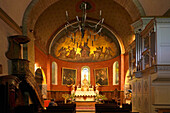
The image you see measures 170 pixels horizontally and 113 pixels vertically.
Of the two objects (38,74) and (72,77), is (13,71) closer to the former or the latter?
(38,74)

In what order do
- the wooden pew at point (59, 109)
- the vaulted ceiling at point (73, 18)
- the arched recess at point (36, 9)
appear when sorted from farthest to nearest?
1. the vaulted ceiling at point (73, 18)
2. the arched recess at point (36, 9)
3. the wooden pew at point (59, 109)

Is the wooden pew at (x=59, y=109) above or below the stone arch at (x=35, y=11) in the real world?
below

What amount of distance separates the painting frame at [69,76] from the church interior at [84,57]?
3 cm

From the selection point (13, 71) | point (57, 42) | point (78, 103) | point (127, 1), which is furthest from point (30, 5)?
point (78, 103)

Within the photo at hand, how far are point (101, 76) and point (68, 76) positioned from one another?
3886 mm

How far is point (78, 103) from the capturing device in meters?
19.1

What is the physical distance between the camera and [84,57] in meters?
23.4

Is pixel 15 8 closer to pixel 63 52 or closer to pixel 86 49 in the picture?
pixel 63 52

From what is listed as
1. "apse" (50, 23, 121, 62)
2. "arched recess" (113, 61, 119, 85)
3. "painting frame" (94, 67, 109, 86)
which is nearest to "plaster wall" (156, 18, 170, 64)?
"apse" (50, 23, 121, 62)

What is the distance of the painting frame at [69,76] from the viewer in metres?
22.4

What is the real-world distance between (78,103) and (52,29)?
799 centimetres

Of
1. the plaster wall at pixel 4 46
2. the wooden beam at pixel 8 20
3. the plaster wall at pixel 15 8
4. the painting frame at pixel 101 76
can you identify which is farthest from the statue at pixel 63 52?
the plaster wall at pixel 4 46

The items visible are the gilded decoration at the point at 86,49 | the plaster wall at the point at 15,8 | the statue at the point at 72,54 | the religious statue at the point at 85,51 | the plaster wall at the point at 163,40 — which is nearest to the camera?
the plaster wall at the point at 163,40

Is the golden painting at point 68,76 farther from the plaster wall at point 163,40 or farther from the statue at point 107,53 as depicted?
the plaster wall at point 163,40
